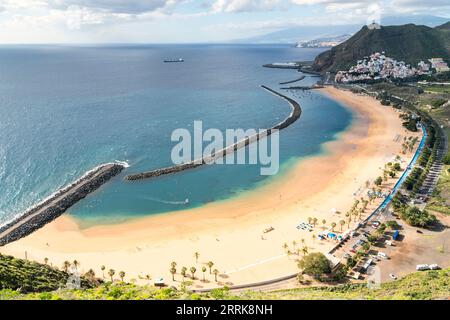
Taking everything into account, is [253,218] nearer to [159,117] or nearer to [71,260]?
[71,260]

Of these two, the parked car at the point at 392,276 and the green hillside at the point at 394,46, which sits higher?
the green hillside at the point at 394,46

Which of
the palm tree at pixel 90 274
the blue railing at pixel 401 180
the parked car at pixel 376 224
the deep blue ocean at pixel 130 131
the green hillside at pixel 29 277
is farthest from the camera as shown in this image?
the deep blue ocean at pixel 130 131

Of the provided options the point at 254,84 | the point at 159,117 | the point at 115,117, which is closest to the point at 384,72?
the point at 254,84

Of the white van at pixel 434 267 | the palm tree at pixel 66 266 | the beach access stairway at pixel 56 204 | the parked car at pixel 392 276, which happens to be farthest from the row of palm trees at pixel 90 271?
the white van at pixel 434 267

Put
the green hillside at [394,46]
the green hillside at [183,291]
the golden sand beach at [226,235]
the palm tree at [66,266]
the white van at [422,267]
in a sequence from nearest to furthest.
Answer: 1. the green hillside at [183,291]
2. the palm tree at [66,266]
3. the white van at [422,267]
4. the golden sand beach at [226,235]
5. the green hillside at [394,46]

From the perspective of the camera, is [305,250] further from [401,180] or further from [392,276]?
[401,180]

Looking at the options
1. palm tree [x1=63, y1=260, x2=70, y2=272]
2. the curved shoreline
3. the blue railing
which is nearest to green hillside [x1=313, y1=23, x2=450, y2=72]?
the curved shoreline

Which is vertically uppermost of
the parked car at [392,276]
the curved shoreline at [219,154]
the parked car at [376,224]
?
the curved shoreline at [219,154]

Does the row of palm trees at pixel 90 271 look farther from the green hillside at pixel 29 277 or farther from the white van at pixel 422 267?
the white van at pixel 422 267
